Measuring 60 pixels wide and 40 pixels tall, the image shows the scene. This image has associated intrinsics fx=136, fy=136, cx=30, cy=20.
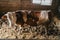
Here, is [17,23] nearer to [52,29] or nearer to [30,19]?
[30,19]

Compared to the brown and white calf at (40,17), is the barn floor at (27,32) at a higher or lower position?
lower

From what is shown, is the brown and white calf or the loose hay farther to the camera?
the brown and white calf

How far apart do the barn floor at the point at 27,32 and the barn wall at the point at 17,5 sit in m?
0.47

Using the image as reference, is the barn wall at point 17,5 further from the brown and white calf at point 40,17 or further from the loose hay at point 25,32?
the loose hay at point 25,32

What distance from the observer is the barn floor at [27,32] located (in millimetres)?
1955

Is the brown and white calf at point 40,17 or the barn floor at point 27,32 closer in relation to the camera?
the barn floor at point 27,32

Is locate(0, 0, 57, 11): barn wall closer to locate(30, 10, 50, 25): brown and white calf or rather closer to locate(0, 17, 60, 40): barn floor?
locate(30, 10, 50, 25): brown and white calf

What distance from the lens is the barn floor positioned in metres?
1.96

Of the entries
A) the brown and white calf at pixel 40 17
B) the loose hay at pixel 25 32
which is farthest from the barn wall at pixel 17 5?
the loose hay at pixel 25 32

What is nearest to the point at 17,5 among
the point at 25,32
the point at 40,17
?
the point at 40,17

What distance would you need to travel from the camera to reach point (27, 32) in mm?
2039

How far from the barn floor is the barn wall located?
0.47 metres

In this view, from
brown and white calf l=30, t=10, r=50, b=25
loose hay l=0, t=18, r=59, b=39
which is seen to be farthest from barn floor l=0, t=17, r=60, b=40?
brown and white calf l=30, t=10, r=50, b=25

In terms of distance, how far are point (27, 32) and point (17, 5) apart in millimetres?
685
